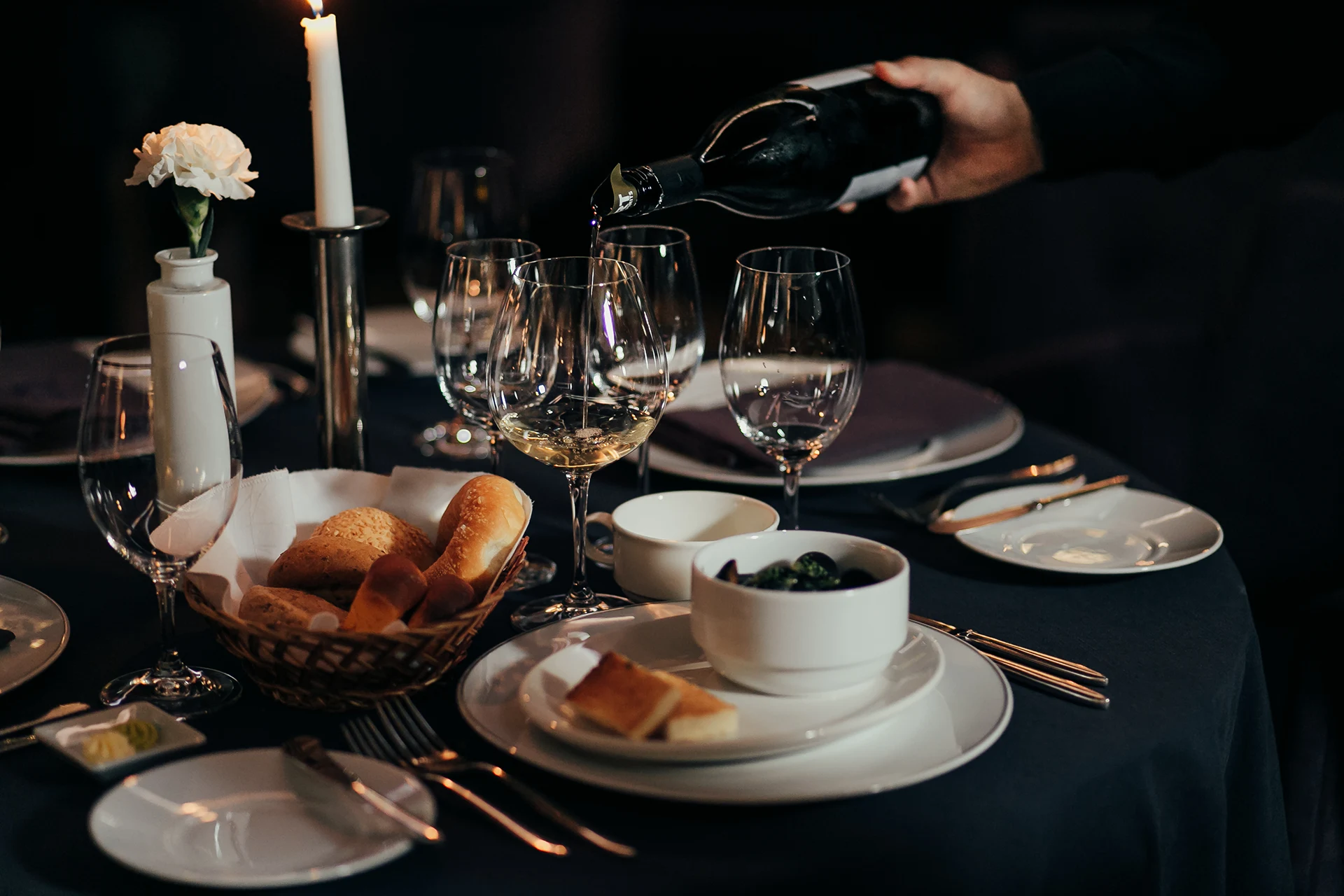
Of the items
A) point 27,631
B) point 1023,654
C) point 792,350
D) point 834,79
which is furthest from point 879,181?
point 27,631

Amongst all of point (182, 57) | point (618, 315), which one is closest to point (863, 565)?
point (618, 315)

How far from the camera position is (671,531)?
1.09 m

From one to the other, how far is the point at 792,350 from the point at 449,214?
0.79m

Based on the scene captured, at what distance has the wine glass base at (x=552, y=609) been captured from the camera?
3.40 feet

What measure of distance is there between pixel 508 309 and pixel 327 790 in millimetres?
384

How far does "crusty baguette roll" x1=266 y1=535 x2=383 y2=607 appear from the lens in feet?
3.11

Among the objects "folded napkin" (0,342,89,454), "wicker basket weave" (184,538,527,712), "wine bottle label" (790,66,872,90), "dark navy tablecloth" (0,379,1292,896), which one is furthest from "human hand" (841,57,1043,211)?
"folded napkin" (0,342,89,454)

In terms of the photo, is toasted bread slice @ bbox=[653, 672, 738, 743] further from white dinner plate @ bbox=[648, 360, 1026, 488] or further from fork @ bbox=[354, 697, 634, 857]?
white dinner plate @ bbox=[648, 360, 1026, 488]

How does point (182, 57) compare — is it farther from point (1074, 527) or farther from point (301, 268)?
point (1074, 527)

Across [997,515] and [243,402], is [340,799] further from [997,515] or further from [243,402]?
[243,402]

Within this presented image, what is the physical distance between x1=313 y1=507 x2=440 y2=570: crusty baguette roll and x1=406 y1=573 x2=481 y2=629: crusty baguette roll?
0.35ft

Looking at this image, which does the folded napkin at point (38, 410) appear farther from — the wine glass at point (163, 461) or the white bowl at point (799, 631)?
the white bowl at point (799, 631)

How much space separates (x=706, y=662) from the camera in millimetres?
900

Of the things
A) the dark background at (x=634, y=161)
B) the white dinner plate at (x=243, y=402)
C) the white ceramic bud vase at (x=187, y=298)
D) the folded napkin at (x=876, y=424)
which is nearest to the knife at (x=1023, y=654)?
the folded napkin at (x=876, y=424)
